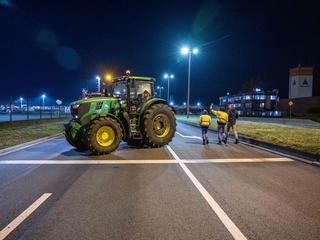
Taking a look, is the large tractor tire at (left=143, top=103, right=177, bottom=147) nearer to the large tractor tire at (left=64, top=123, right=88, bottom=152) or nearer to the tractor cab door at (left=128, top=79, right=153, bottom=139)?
A: the tractor cab door at (left=128, top=79, right=153, bottom=139)

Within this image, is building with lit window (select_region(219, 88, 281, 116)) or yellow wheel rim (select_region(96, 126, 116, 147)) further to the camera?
building with lit window (select_region(219, 88, 281, 116))

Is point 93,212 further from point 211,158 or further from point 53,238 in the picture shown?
point 211,158

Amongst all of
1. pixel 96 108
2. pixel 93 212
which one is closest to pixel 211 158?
pixel 96 108

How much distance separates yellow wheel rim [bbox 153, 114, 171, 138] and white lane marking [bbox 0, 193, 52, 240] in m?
8.49

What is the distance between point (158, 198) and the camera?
697 centimetres

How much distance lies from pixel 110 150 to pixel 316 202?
7944 mm

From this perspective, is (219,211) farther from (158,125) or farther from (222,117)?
(222,117)

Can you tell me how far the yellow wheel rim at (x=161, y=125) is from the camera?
50.5 feet

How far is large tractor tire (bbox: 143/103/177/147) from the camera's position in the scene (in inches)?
579

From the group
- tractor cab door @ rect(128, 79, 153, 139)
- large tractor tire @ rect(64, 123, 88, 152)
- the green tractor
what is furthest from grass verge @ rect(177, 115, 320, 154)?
large tractor tire @ rect(64, 123, 88, 152)

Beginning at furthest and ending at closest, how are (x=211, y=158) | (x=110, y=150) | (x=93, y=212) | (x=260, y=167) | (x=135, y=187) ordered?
(x=110, y=150) < (x=211, y=158) < (x=260, y=167) < (x=135, y=187) < (x=93, y=212)

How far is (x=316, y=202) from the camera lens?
6.78 meters

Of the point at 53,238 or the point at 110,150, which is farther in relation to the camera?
the point at 110,150

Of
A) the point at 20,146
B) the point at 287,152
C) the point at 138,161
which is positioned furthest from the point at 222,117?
the point at 20,146
